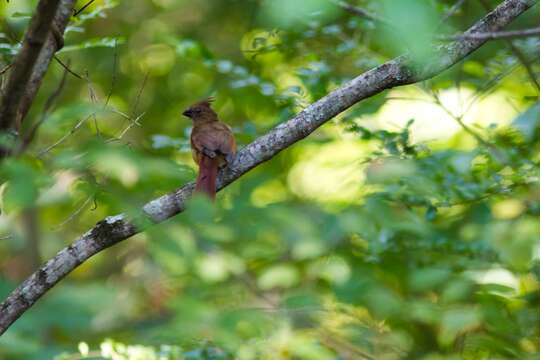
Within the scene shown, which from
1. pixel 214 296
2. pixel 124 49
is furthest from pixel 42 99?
pixel 214 296

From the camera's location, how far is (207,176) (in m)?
4.07

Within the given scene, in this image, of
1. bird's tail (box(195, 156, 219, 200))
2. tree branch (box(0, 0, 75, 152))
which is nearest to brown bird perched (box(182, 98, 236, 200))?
bird's tail (box(195, 156, 219, 200))

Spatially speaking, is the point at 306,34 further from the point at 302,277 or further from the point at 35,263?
the point at 35,263

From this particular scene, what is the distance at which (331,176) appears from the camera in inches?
308

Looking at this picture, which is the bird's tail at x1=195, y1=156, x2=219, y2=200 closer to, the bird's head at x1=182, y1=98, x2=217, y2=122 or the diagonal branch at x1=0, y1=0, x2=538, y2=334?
the diagonal branch at x1=0, y1=0, x2=538, y2=334

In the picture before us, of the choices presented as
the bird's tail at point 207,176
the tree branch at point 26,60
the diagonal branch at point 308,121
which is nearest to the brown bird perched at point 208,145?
the bird's tail at point 207,176

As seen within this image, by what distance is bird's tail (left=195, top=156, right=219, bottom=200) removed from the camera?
3.63 m

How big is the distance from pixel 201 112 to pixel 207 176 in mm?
1710

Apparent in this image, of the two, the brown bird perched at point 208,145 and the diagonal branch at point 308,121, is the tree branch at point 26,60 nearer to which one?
the diagonal branch at point 308,121

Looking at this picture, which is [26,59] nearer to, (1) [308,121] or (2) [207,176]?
(1) [308,121]

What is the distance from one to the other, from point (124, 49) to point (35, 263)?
114 inches

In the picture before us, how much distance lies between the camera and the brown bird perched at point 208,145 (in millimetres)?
4016

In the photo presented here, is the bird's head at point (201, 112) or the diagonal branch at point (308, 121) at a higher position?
the bird's head at point (201, 112)

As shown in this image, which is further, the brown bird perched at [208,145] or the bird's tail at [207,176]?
the brown bird perched at [208,145]
